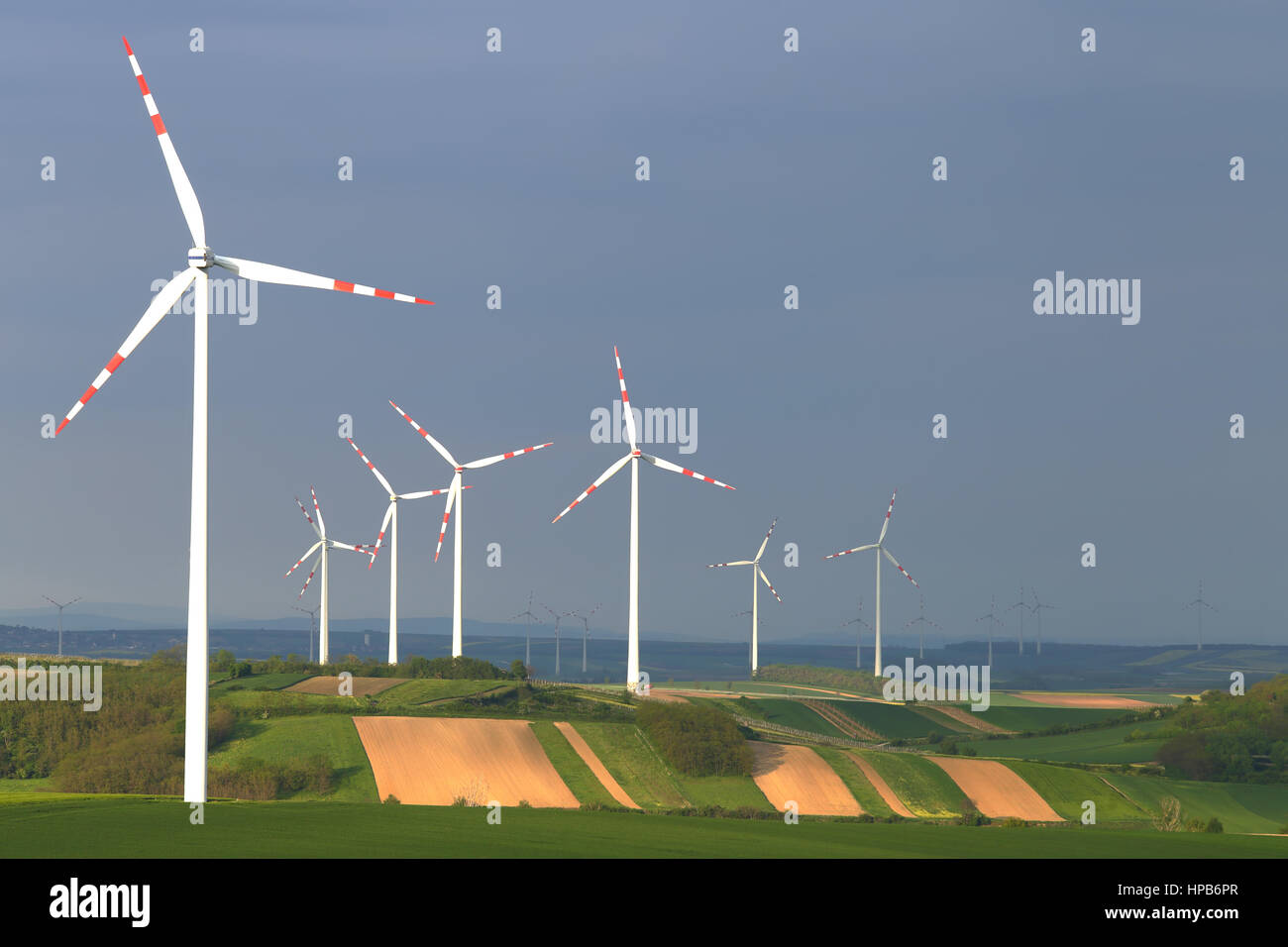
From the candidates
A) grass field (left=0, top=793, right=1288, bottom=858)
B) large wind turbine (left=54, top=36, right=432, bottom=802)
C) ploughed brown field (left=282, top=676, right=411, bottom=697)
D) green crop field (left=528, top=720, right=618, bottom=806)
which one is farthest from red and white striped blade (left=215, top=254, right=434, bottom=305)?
ploughed brown field (left=282, top=676, right=411, bottom=697)

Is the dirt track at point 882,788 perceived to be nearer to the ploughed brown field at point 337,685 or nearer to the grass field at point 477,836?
the grass field at point 477,836

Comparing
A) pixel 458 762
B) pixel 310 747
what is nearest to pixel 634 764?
pixel 458 762

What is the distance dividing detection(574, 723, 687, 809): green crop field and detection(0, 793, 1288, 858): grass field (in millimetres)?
27128

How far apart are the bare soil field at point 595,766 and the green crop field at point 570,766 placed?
301mm

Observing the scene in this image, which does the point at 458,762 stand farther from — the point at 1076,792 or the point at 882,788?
the point at 1076,792

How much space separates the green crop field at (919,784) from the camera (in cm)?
8625

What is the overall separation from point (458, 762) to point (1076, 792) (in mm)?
40651

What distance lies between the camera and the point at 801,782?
90.2 metres

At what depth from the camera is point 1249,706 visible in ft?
414

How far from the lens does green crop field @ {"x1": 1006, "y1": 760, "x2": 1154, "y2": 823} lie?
86.7m

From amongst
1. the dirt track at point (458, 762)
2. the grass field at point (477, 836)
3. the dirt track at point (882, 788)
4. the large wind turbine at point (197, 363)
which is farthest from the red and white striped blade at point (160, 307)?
the dirt track at point (882, 788)

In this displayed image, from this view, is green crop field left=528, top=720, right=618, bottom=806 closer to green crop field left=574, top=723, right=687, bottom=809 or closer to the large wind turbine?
green crop field left=574, top=723, right=687, bottom=809
